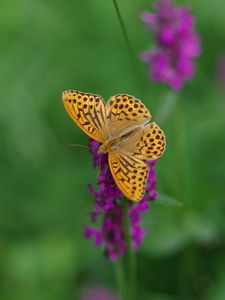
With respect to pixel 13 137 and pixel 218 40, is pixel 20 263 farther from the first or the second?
pixel 218 40

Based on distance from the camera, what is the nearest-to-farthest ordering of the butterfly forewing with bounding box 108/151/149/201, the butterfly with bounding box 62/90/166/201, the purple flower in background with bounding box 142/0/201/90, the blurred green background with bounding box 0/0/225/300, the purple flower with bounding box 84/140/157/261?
the butterfly forewing with bounding box 108/151/149/201 < the butterfly with bounding box 62/90/166/201 < the purple flower with bounding box 84/140/157/261 < the purple flower in background with bounding box 142/0/201/90 < the blurred green background with bounding box 0/0/225/300

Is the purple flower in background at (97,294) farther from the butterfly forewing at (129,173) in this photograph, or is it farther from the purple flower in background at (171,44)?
the butterfly forewing at (129,173)

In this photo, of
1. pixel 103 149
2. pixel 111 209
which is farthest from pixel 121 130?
pixel 111 209

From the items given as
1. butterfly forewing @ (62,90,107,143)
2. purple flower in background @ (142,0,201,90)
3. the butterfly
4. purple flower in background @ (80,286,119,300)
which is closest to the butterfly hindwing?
the butterfly

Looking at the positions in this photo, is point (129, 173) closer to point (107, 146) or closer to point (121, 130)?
point (107, 146)

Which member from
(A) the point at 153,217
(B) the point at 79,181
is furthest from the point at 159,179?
(B) the point at 79,181

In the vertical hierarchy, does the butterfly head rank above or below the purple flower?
above

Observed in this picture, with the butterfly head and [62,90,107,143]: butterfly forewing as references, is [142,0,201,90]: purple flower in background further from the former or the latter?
the butterfly head
